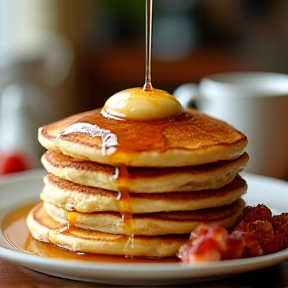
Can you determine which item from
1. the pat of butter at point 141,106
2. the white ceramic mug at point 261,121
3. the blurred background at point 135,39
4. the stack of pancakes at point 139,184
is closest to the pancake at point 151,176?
the stack of pancakes at point 139,184

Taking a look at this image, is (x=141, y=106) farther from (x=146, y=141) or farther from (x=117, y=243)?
(x=117, y=243)

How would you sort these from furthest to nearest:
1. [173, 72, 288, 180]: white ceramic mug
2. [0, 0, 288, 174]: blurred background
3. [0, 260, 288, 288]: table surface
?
[0, 0, 288, 174]: blurred background → [173, 72, 288, 180]: white ceramic mug → [0, 260, 288, 288]: table surface

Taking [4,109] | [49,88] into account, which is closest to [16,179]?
[4,109]

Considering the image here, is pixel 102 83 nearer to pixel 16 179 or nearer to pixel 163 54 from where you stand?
pixel 163 54

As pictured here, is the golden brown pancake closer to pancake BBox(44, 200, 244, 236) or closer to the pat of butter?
pancake BBox(44, 200, 244, 236)

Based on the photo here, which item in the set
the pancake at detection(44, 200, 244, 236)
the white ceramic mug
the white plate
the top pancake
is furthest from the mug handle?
the white plate

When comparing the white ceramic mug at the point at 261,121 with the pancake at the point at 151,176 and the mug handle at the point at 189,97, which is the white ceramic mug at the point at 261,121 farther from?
the pancake at the point at 151,176

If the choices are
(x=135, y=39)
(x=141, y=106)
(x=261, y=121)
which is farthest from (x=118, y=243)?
(x=135, y=39)
